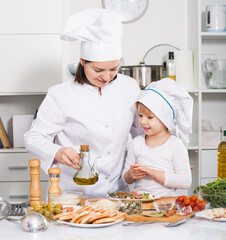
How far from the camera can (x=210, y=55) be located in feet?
12.1

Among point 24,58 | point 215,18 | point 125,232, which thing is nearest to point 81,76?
point 125,232

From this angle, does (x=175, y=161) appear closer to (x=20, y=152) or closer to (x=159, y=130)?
(x=159, y=130)

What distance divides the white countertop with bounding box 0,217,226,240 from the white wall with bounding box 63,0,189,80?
7.42ft

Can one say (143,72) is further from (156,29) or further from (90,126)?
(90,126)

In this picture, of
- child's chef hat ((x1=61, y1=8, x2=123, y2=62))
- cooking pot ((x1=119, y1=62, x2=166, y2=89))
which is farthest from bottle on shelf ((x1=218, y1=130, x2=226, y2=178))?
cooking pot ((x1=119, y1=62, x2=166, y2=89))

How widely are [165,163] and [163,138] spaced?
0.43 feet

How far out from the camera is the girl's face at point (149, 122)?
2.12 metres

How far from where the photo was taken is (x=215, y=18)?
3439mm

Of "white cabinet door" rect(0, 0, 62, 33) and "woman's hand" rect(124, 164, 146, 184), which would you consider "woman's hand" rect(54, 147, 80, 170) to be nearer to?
"woman's hand" rect(124, 164, 146, 184)

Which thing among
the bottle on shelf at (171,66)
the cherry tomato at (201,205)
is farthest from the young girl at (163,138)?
the bottle on shelf at (171,66)

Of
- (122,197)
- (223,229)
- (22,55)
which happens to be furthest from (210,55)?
(223,229)

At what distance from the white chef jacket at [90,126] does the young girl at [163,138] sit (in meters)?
0.10

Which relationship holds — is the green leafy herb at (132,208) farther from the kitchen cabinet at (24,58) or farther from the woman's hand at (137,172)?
the kitchen cabinet at (24,58)

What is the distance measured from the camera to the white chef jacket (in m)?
2.17
